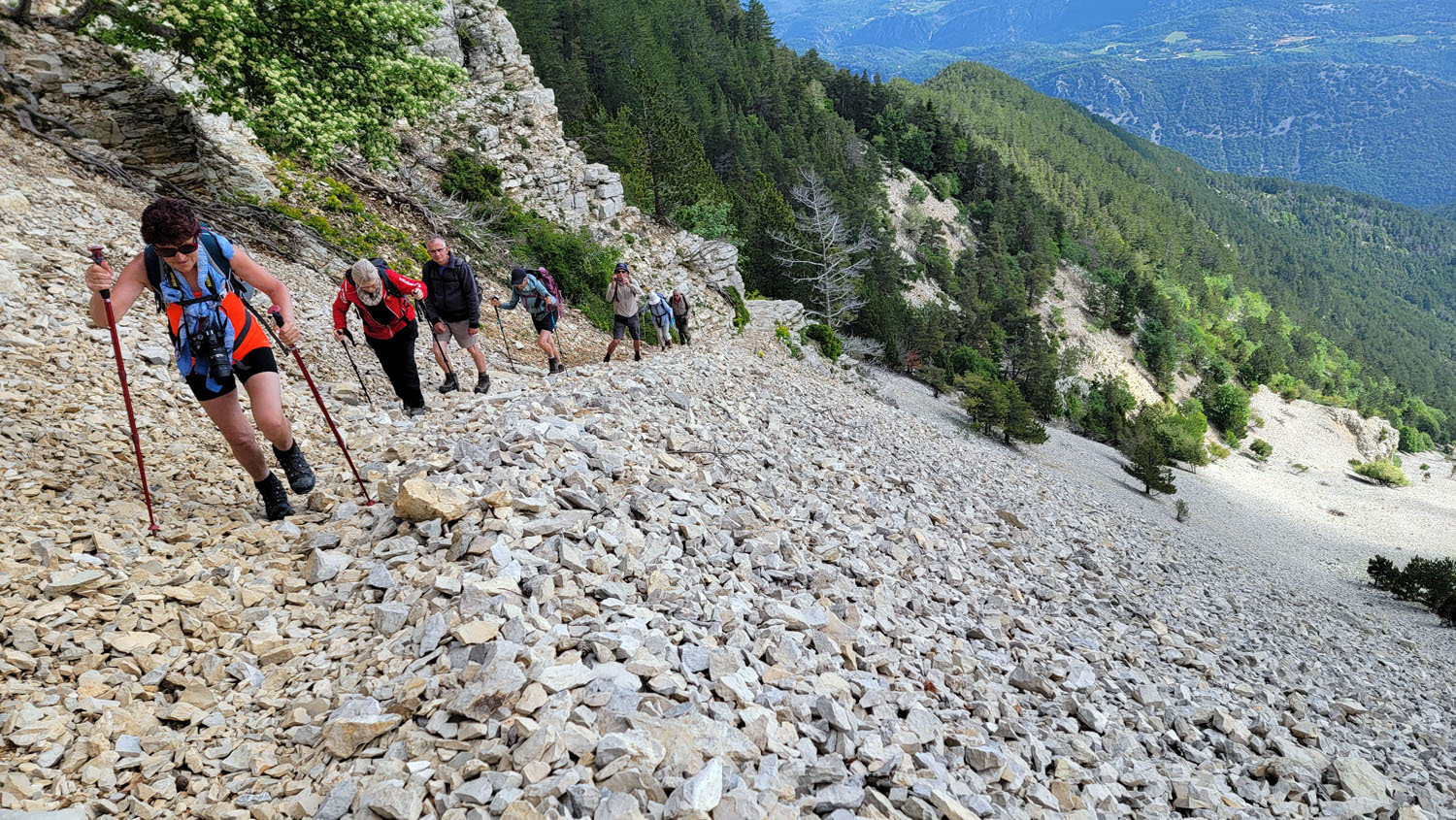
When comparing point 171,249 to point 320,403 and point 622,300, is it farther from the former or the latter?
point 622,300

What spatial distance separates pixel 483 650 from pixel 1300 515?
55395mm

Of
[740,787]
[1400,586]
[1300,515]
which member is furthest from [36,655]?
[1300,515]

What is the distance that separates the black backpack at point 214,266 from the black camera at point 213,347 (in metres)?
0.27

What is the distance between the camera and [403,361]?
7840 millimetres

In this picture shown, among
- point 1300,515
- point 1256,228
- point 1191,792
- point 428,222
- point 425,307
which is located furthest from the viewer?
point 1256,228

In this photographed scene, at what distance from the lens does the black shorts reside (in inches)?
190

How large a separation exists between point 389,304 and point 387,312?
126mm

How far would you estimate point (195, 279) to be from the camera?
188 inches

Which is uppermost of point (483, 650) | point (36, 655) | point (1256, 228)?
point (1256, 228)

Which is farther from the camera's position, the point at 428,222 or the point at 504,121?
the point at 504,121

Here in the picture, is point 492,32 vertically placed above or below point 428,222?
above

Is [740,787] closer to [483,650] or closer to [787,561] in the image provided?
[483,650]

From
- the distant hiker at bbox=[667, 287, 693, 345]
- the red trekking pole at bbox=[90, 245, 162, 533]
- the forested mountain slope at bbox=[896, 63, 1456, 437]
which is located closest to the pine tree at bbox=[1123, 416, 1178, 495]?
the distant hiker at bbox=[667, 287, 693, 345]

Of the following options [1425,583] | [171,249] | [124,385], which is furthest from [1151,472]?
[124,385]
